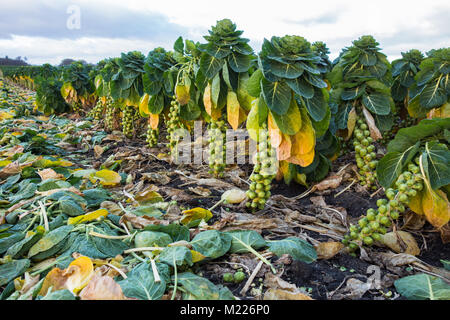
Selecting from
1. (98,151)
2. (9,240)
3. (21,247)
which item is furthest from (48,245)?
(98,151)

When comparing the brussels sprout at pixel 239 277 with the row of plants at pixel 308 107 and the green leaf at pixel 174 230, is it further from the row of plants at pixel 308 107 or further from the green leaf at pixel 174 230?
the row of plants at pixel 308 107

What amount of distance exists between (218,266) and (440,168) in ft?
3.79

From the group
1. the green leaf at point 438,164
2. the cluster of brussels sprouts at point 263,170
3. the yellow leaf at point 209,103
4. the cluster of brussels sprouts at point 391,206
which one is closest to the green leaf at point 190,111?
the yellow leaf at point 209,103

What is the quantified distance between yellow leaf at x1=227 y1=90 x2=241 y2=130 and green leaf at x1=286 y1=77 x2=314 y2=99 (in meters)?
0.72

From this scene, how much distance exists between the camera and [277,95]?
2.02 metres

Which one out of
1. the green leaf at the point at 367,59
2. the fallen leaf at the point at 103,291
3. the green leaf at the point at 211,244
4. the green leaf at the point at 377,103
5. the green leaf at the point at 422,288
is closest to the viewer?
the fallen leaf at the point at 103,291

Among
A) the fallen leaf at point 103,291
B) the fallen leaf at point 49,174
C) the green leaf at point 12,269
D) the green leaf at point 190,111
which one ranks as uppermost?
the green leaf at point 190,111

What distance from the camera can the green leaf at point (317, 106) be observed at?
2.03 m

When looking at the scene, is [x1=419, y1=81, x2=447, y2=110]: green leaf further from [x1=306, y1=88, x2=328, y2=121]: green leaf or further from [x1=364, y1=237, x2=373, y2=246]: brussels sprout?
[x1=364, y1=237, x2=373, y2=246]: brussels sprout

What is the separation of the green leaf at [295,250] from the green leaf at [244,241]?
7cm

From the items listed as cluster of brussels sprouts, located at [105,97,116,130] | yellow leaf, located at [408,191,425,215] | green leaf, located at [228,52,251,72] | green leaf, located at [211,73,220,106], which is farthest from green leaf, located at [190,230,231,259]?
cluster of brussels sprouts, located at [105,97,116,130]

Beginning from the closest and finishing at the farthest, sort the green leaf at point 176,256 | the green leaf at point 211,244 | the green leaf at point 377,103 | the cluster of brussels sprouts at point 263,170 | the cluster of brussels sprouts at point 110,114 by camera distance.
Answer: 1. the green leaf at point 176,256
2. the green leaf at point 211,244
3. the cluster of brussels sprouts at point 263,170
4. the green leaf at point 377,103
5. the cluster of brussels sprouts at point 110,114

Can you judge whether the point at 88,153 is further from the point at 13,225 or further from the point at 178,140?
the point at 13,225
